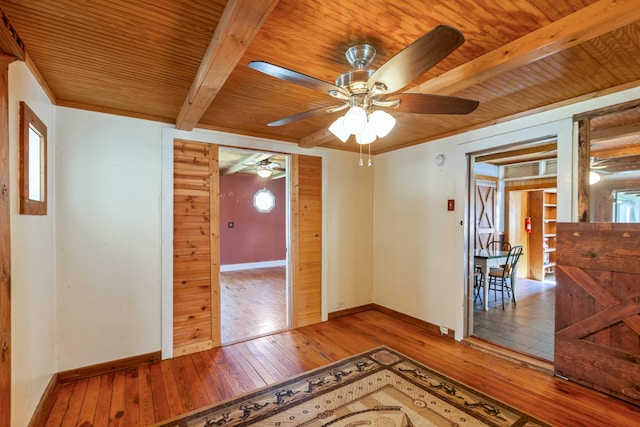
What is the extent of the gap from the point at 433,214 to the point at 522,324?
73.2 inches

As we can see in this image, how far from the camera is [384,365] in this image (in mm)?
2744

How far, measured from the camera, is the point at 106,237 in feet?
8.81

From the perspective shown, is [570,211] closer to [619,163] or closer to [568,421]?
[619,163]

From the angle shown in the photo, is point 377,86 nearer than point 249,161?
Yes

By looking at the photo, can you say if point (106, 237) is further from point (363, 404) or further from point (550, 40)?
point (550, 40)

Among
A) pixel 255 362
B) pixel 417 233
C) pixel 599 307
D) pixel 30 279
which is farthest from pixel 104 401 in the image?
pixel 599 307

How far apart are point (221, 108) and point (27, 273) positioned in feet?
6.07

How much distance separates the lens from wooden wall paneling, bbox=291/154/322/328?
148 inches

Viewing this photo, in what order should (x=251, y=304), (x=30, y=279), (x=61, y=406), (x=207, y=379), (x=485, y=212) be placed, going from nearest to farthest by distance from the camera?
(x=30, y=279) → (x=61, y=406) → (x=207, y=379) → (x=251, y=304) → (x=485, y=212)

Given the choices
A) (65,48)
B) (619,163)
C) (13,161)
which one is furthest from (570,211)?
(13,161)

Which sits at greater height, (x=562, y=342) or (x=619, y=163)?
(x=619, y=163)

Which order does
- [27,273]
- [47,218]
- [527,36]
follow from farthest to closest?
[47,218] < [27,273] < [527,36]

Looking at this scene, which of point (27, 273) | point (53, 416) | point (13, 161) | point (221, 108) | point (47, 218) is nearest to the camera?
point (13, 161)

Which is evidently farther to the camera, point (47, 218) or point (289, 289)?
point (289, 289)
